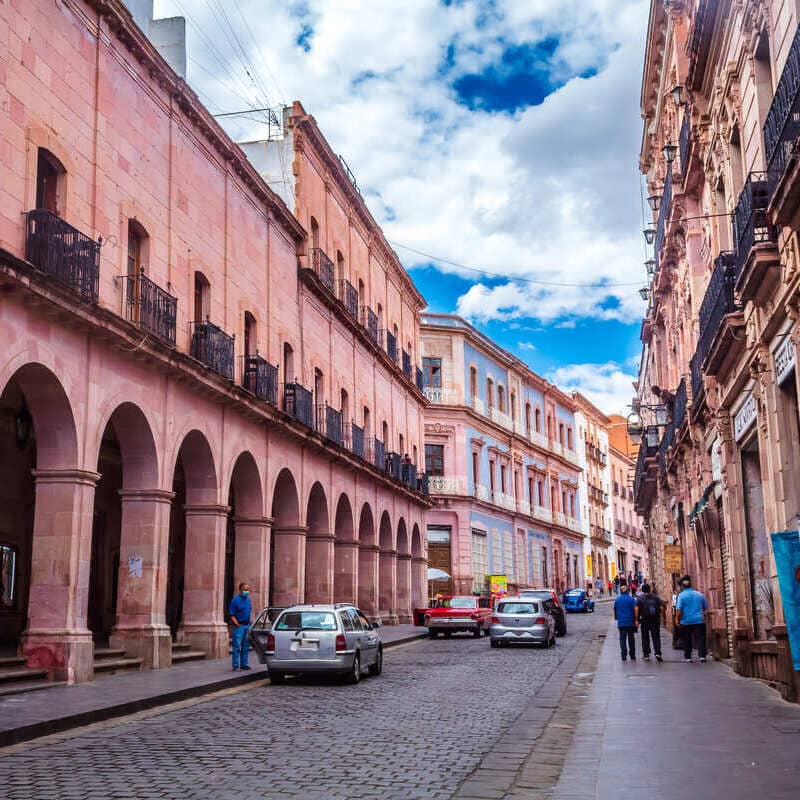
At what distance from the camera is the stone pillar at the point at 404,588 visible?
1592 inches

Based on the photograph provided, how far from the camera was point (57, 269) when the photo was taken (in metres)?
16.2

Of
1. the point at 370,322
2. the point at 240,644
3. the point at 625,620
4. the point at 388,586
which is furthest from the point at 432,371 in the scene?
the point at 240,644

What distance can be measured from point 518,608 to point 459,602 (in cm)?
678

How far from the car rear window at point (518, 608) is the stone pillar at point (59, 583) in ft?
47.6

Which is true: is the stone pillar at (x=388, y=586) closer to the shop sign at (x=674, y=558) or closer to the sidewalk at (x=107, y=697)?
the shop sign at (x=674, y=558)

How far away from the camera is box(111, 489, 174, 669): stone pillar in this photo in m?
19.0

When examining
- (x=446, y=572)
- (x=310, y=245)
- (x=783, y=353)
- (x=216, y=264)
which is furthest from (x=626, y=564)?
(x=783, y=353)

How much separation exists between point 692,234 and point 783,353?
11.9 metres

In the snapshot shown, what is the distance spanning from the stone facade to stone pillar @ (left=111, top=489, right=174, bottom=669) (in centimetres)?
1072

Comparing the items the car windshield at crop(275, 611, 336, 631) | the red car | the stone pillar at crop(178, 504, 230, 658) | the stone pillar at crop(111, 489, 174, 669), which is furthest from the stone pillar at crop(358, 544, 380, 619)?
the car windshield at crop(275, 611, 336, 631)

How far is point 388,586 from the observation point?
3881 centimetres

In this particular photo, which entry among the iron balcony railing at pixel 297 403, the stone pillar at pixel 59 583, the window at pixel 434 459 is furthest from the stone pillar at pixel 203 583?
the window at pixel 434 459

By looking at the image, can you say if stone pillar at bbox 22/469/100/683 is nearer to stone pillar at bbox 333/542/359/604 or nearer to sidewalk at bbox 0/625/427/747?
sidewalk at bbox 0/625/427/747

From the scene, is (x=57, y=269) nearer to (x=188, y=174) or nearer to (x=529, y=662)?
(x=188, y=174)
